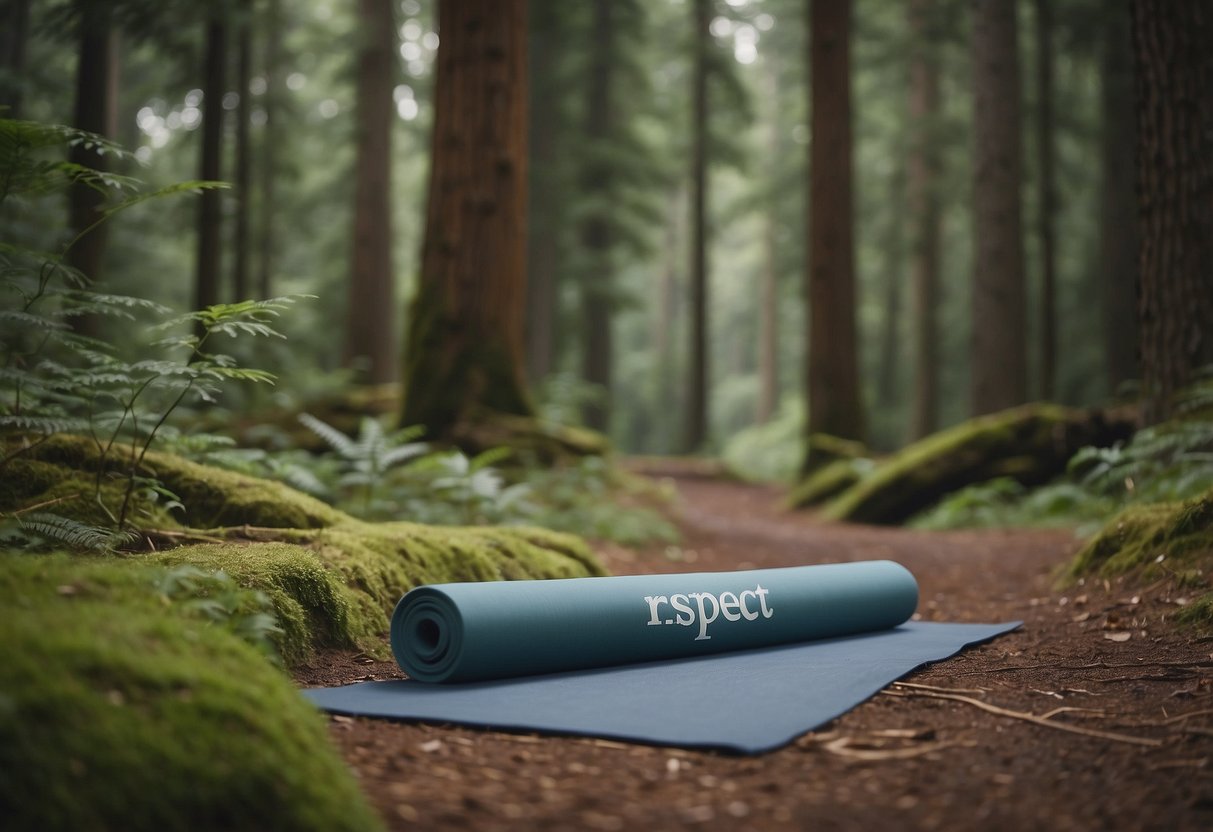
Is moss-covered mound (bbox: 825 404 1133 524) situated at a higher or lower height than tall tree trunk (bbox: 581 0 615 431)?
lower

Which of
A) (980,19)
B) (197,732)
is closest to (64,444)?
(197,732)

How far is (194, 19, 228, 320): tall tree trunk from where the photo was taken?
12.2 m

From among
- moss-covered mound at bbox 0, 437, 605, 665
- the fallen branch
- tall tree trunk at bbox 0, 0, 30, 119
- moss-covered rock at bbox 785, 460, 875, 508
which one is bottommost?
moss-covered rock at bbox 785, 460, 875, 508

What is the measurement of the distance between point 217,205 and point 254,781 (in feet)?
38.3

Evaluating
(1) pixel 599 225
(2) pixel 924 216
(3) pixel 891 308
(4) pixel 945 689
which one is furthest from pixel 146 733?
(3) pixel 891 308

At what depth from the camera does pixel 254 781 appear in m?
2.21

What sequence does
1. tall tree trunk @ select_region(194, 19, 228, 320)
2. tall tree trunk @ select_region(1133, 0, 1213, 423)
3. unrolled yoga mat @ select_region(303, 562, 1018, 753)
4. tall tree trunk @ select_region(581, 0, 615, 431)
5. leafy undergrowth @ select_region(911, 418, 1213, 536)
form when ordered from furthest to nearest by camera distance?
tall tree trunk @ select_region(581, 0, 615, 431)
tall tree trunk @ select_region(194, 19, 228, 320)
tall tree trunk @ select_region(1133, 0, 1213, 423)
leafy undergrowth @ select_region(911, 418, 1213, 536)
unrolled yoga mat @ select_region(303, 562, 1018, 753)

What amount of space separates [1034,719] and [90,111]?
10.6m

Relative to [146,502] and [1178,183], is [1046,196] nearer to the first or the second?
[1178,183]

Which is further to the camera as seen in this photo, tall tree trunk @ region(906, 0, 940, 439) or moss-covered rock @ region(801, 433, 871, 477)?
tall tree trunk @ region(906, 0, 940, 439)

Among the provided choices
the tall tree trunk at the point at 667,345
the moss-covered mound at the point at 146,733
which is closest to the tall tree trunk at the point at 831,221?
the moss-covered mound at the point at 146,733

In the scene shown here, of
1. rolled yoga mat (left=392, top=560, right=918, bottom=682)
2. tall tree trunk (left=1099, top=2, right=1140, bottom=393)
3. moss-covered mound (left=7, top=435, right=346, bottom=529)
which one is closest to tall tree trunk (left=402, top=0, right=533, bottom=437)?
moss-covered mound (left=7, top=435, right=346, bottom=529)

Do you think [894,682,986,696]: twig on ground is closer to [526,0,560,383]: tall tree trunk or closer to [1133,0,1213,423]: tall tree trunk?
[1133,0,1213,423]: tall tree trunk

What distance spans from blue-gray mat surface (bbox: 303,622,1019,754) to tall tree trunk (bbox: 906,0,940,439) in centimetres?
1972
